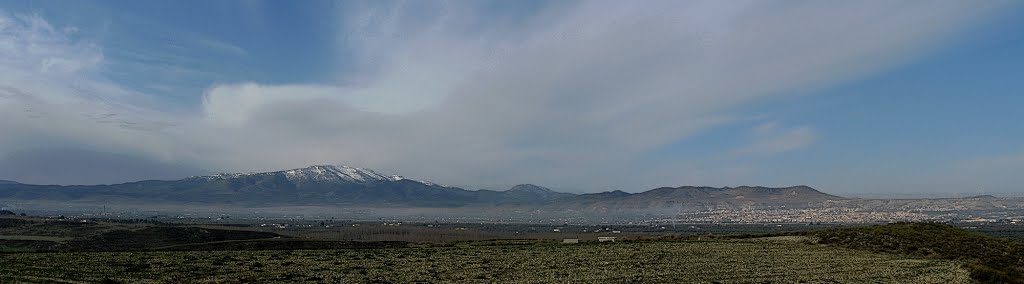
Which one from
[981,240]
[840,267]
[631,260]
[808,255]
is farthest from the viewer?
[981,240]

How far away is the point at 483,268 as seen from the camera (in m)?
39.2

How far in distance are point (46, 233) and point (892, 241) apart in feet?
336

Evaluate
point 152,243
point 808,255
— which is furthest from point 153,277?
point 152,243

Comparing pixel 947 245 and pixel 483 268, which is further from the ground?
pixel 947 245

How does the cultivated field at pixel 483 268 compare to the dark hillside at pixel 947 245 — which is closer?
the cultivated field at pixel 483 268

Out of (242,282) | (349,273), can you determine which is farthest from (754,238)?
(242,282)

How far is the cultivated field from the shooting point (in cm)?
3309

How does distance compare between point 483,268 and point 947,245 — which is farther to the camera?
point 947,245

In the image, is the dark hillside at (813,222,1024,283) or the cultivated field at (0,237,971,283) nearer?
the cultivated field at (0,237,971,283)

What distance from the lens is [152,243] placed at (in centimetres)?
8075

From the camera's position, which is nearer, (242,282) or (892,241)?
(242,282)

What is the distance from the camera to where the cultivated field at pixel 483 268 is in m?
33.1

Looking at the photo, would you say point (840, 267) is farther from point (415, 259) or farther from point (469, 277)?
point (415, 259)

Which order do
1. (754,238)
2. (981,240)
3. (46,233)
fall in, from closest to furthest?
(981,240) → (754,238) → (46,233)
